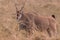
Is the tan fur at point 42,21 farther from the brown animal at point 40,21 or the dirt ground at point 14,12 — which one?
the dirt ground at point 14,12

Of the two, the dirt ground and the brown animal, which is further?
the brown animal

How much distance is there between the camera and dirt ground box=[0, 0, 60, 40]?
6.83 m

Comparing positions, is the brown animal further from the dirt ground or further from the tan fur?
the dirt ground

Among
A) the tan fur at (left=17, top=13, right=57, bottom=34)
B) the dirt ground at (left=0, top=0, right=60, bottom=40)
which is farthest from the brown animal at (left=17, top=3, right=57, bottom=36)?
Answer: the dirt ground at (left=0, top=0, right=60, bottom=40)

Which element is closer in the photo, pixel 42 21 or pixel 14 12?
pixel 42 21

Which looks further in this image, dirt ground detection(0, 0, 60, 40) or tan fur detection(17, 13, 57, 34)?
tan fur detection(17, 13, 57, 34)

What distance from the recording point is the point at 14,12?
1038cm

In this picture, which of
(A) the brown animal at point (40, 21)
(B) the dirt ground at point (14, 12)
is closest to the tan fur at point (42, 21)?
(A) the brown animal at point (40, 21)

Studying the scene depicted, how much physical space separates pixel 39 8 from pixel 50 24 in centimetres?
389

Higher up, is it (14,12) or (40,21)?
(40,21)

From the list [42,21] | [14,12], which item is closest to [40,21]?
[42,21]

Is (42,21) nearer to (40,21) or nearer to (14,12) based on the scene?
(40,21)

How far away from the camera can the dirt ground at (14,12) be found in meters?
6.83

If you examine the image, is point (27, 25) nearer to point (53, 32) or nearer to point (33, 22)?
point (33, 22)
